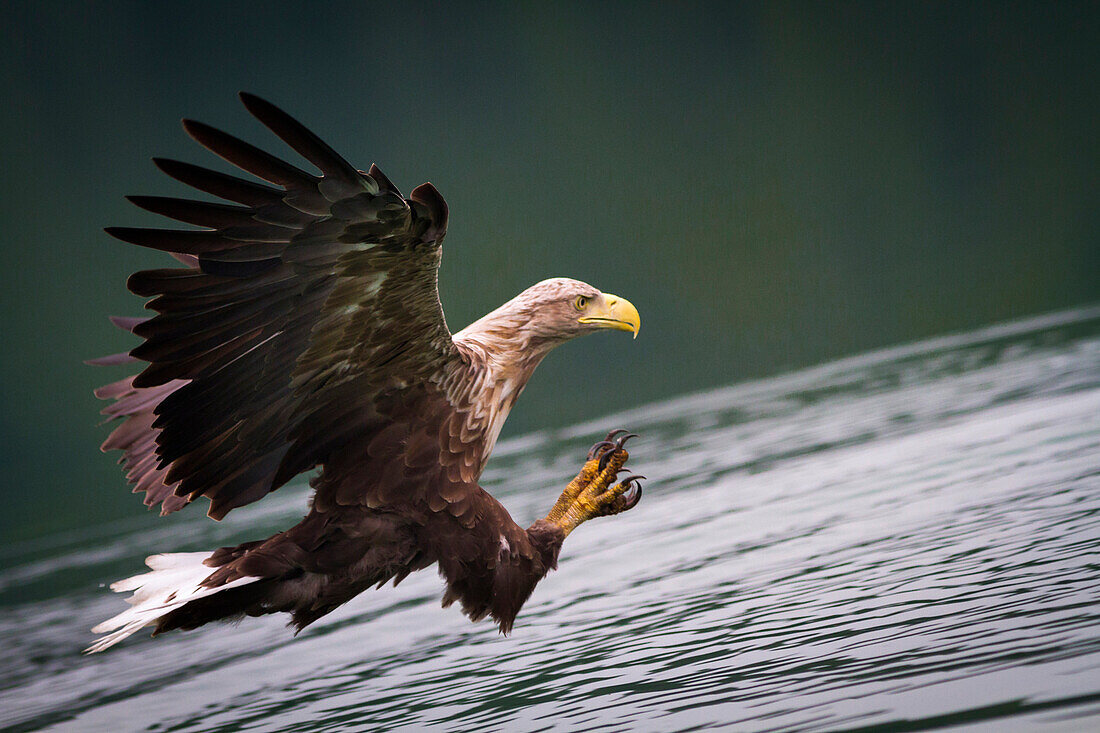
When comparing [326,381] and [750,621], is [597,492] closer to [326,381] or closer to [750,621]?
[750,621]

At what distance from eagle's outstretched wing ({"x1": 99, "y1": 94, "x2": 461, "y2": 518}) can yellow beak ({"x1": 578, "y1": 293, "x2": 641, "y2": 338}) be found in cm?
54

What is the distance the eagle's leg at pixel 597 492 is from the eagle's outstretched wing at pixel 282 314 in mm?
734

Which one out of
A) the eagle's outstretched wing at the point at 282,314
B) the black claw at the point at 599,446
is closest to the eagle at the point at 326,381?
the eagle's outstretched wing at the point at 282,314

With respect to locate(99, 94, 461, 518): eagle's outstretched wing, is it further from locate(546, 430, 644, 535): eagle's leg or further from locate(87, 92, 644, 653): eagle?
locate(546, 430, 644, 535): eagle's leg

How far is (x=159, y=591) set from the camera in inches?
119

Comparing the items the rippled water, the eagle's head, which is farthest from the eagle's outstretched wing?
the rippled water

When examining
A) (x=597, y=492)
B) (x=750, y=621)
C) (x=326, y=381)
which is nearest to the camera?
(x=326, y=381)

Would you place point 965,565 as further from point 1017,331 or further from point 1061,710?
point 1017,331

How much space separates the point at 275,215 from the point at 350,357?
47 cm

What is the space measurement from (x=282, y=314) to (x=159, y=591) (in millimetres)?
939

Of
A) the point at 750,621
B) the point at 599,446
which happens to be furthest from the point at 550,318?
the point at 750,621

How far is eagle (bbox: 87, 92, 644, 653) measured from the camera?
2504mm

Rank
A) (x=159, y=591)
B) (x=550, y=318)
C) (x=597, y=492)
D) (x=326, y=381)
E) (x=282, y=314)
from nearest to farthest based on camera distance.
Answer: (x=282, y=314), (x=326, y=381), (x=159, y=591), (x=550, y=318), (x=597, y=492)

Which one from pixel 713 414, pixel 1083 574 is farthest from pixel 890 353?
pixel 1083 574
